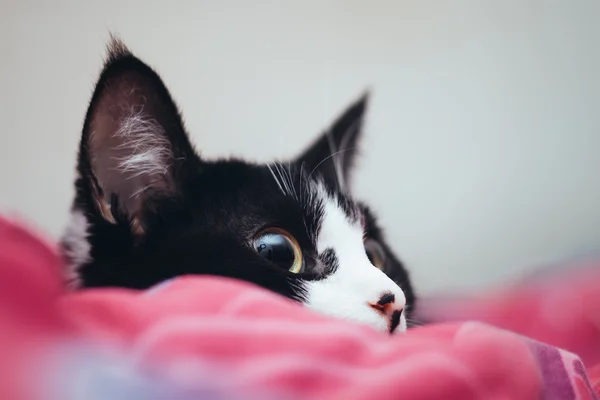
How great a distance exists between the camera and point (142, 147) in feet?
1.74

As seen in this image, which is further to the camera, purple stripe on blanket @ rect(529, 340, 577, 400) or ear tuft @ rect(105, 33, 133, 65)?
ear tuft @ rect(105, 33, 133, 65)

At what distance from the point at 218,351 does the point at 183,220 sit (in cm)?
25

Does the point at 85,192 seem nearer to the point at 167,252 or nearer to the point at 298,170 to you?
the point at 167,252

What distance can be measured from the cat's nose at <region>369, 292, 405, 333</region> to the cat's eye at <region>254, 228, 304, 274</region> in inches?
3.5

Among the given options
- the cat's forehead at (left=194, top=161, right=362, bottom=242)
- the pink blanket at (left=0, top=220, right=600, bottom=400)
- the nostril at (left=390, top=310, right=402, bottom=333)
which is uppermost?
the cat's forehead at (left=194, top=161, right=362, bottom=242)

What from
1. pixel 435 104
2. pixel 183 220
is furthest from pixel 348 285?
pixel 435 104

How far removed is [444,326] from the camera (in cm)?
39

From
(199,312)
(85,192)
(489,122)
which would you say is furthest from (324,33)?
(199,312)

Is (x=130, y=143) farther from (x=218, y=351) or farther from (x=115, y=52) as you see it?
(x=218, y=351)

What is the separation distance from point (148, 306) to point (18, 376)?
0.08m

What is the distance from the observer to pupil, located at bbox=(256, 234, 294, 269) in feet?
1.67

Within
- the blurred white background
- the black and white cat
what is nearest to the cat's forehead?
the black and white cat

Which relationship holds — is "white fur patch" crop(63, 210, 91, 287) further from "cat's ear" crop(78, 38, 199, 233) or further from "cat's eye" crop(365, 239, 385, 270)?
"cat's eye" crop(365, 239, 385, 270)

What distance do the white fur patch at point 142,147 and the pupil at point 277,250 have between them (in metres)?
0.13
